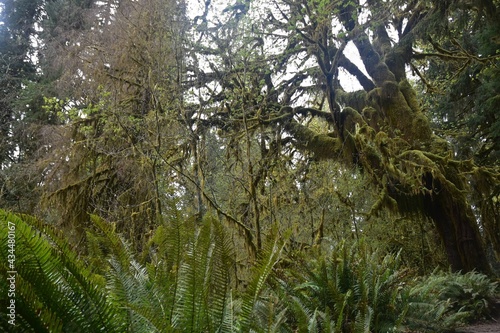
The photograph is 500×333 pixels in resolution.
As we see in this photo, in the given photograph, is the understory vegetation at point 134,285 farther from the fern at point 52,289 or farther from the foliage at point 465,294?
the foliage at point 465,294

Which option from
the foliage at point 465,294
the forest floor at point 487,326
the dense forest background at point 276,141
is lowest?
the forest floor at point 487,326

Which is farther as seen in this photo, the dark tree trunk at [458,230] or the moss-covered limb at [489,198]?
the dark tree trunk at [458,230]

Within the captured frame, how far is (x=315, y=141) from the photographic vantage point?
29.7ft

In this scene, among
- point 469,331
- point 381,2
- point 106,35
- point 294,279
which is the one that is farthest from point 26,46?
point 469,331

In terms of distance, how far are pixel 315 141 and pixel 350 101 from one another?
164cm

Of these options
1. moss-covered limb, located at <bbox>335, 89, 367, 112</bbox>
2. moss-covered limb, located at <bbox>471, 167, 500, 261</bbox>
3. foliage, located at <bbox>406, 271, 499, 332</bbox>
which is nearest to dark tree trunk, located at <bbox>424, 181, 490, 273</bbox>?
moss-covered limb, located at <bbox>471, 167, 500, 261</bbox>

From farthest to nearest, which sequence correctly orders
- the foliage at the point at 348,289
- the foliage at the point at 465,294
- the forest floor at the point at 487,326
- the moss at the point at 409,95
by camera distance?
the moss at the point at 409,95 → the foliage at the point at 465,294 → the forest floor at the point at 487,326 → the foliage at the point at 348,289

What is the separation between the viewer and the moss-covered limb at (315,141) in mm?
8898

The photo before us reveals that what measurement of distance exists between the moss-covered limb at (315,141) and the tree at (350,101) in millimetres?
21

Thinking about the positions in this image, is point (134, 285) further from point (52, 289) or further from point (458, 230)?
point (458, 230)

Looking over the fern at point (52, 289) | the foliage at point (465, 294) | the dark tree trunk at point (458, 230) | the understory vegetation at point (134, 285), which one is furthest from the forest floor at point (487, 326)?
the fern at point (52, 289)

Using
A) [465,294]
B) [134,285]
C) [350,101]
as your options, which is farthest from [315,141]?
[134,285]

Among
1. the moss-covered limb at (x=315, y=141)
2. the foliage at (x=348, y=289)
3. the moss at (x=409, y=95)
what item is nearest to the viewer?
Answer: the foliage at (x=348, y=289)

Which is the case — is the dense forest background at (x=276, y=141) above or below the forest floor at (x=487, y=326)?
above
